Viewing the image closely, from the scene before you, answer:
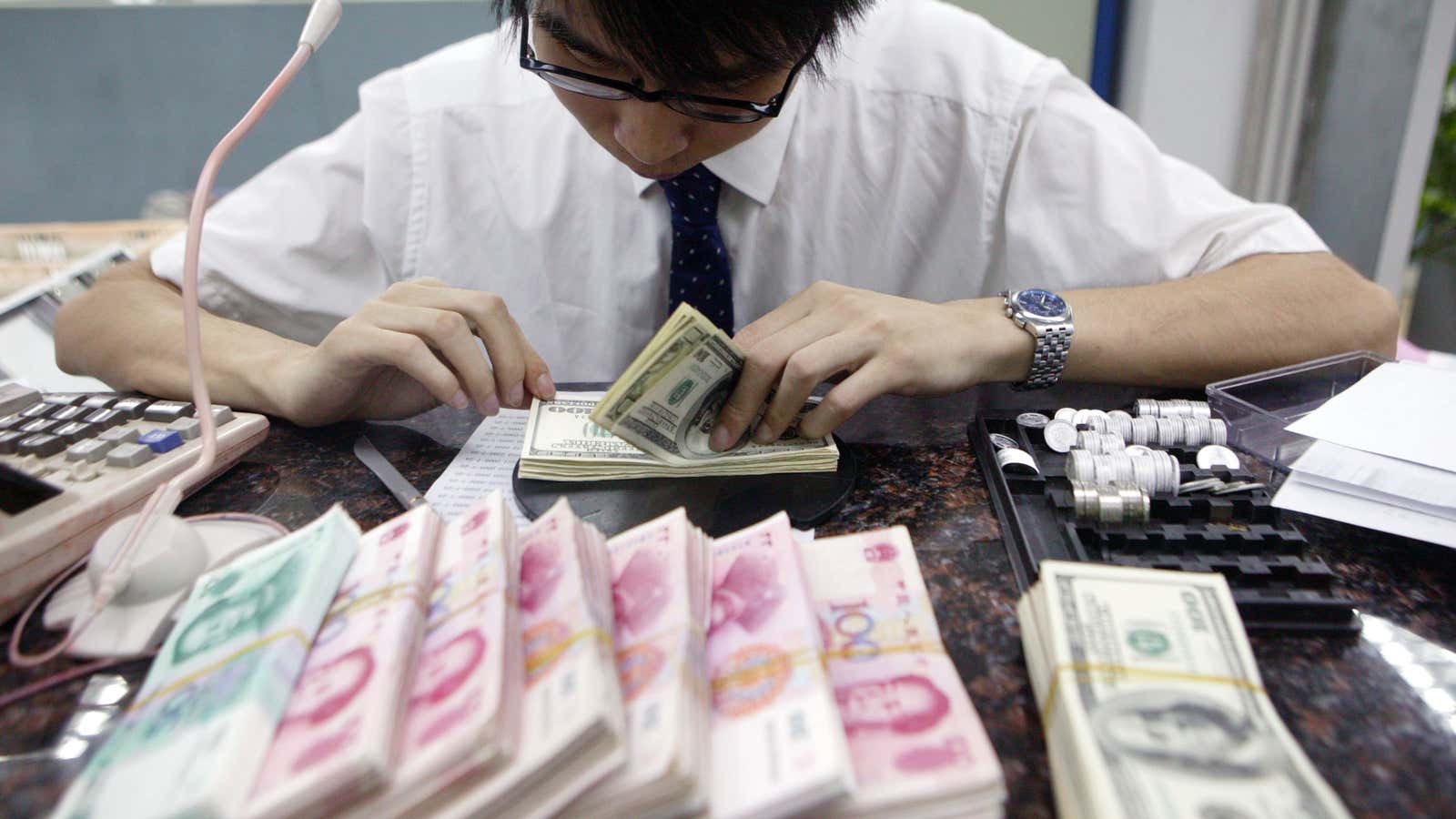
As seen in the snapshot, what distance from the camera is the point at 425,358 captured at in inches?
33.4

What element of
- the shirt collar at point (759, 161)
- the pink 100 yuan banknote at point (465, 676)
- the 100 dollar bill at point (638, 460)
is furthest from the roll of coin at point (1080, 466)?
the shirt collar at point (759, 161)

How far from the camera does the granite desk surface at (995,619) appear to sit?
46 centimetres

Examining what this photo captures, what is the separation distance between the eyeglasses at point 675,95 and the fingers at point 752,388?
0.24m

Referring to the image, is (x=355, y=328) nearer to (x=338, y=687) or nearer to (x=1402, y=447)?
(x=338, y=687)

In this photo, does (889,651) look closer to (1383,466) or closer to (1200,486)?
(1200,486)

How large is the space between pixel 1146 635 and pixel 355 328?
78cm

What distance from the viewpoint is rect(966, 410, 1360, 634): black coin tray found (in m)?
0.56

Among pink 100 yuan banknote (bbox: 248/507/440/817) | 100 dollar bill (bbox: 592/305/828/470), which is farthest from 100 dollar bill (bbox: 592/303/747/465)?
pink 100 yuan banknote (bbox: 248/507/440/817)

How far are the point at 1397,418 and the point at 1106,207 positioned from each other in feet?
1.72

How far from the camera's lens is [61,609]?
605 millimetres

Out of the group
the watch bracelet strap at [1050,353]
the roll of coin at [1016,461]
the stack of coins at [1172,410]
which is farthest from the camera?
the watch bracelet strap at [1050,353]

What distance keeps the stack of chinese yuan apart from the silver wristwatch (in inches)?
18.7

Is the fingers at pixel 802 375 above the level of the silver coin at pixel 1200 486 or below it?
above

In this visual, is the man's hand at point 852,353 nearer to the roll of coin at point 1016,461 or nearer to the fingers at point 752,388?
the fingers at point 752,388
